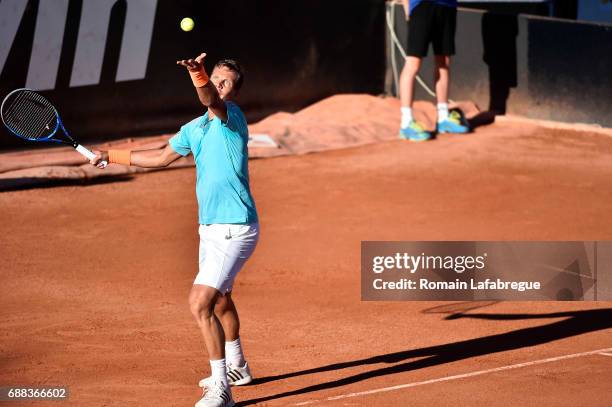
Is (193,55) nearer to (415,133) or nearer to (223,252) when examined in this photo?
(415,133)

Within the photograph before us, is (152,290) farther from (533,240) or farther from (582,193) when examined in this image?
(582,193)

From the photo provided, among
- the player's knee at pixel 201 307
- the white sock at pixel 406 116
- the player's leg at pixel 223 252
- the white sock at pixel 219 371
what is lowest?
the white sock at pixel 219 371

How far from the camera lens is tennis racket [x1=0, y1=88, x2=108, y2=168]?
766 cm

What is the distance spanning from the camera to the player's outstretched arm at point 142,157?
7121 millimetres

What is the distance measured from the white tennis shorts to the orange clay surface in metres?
0.73

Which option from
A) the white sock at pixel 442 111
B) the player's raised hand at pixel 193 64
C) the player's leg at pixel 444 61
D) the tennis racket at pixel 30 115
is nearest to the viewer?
the player's raised hand at pixel 193 64

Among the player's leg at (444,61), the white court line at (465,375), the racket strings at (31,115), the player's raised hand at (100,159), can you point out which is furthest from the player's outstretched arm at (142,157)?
the player's leg at (444,61)

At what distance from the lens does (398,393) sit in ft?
23.0

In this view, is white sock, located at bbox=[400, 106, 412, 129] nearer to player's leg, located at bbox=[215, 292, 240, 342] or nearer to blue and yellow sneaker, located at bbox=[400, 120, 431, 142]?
blue and yellow sneaker, located at bbox=[400, 120, 431, 142]

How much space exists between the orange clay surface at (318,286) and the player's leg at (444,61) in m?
0.30

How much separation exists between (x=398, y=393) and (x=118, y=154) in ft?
7.28

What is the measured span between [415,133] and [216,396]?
8.47m

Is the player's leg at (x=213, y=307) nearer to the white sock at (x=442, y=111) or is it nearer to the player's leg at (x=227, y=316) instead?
the player's leg at (x=227, y=316)

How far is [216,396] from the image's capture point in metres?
6.66
